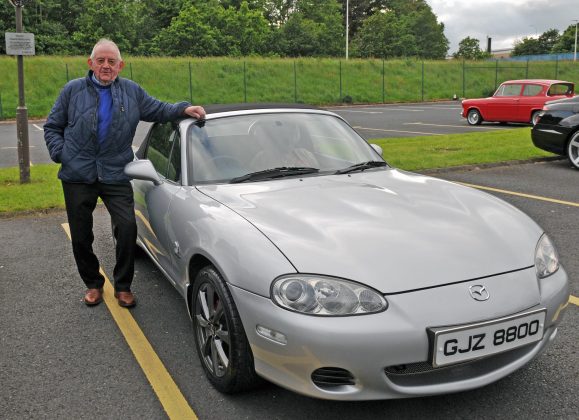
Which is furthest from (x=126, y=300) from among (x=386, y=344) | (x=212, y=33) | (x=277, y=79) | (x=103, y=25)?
(x=212, y=33)

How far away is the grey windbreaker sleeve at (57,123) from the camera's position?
12.6ft

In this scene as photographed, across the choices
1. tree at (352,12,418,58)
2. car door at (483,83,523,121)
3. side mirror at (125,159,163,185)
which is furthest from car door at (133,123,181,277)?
tree at (352,12,418,58)

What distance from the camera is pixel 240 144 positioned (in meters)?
3.77

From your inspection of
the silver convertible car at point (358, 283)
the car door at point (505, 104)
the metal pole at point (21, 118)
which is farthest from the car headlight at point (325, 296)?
the car door at point (505, 104)

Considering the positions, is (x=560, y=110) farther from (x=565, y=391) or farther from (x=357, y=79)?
(x=357, y=79)

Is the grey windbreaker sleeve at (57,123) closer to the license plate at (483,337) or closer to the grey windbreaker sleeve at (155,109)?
the grey windbreaker sleeve at (155,109)

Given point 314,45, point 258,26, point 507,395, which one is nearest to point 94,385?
point 507,395

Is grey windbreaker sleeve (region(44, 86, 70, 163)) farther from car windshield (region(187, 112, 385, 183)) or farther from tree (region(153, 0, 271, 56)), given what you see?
tree (region(153, 0, 271, 56))

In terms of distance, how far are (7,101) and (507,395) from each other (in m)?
30.5

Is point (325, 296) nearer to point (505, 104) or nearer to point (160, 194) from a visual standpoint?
point (160, 194)

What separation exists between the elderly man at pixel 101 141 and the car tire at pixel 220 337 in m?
1.23

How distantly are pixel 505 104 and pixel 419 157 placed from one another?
357 inches

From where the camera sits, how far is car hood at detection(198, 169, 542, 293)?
2.44 metres

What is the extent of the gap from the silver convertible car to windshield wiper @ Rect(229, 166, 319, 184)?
0.01 metres
